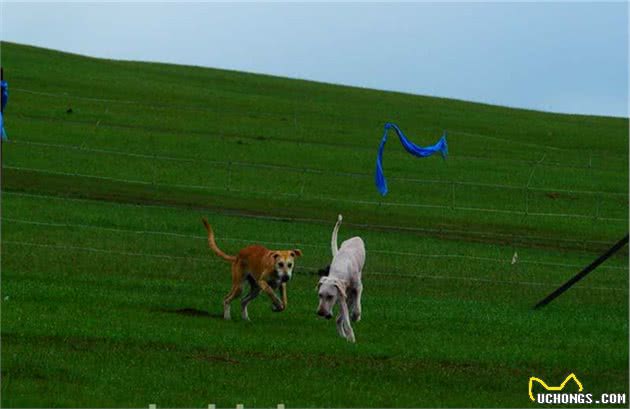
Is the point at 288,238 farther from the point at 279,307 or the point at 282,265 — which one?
the point at 282,265

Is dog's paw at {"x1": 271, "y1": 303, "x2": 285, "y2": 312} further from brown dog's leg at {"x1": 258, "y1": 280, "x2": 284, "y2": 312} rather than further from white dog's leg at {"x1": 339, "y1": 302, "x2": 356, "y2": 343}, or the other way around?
white dog's leg at {"x1": 339, "y1": 302, "x2": 356, "y2": 343}

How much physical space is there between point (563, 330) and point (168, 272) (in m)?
12.4

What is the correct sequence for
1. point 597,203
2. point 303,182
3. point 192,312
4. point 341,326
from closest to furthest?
point 341,326 < point 192,312 < point 597,203 < point 303,182

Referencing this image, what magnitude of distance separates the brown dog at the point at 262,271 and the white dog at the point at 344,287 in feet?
3.02

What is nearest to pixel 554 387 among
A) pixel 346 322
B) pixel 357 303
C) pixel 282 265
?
pixel 346 322

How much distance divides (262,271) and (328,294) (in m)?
2.96

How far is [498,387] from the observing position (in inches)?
757

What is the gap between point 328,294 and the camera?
75.6 ft

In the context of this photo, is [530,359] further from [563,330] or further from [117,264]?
[117,264]

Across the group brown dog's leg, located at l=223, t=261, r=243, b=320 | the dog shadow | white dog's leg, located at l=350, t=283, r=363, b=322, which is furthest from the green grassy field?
white dog's leg, located at l=350, t=283, r=363, b=322

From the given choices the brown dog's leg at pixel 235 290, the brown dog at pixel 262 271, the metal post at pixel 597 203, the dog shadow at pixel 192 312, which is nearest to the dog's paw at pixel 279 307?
the brown dog at pixel 262 271

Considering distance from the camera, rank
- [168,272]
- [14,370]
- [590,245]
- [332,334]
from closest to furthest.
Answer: [14,370]
[332,334]
[168,272]
[590,245]

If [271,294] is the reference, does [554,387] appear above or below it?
below

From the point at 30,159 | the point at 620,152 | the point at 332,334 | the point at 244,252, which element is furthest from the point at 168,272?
the point at 620,152
